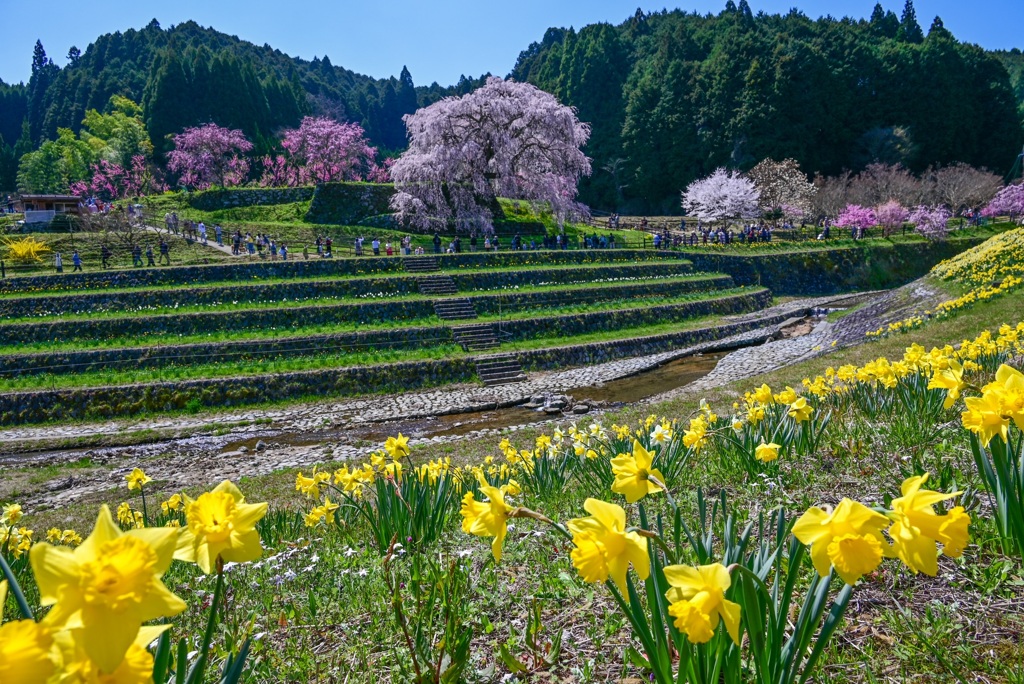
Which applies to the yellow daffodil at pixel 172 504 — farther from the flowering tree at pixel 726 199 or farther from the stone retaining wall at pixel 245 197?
the flowering tree at pixel 726 199

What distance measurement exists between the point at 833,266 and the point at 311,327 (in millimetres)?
29919

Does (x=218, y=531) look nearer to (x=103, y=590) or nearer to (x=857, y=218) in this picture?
(x=103, y=590)

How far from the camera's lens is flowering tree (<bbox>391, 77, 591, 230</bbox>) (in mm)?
32438

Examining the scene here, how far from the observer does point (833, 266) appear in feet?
114

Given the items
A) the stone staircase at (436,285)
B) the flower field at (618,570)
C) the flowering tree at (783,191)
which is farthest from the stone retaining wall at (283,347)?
the flowering tree at (783,191)

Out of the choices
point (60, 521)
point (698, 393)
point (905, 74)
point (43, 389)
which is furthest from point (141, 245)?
point (905, 74)

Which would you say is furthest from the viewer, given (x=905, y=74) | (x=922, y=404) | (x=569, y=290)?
(x=905, y=74)

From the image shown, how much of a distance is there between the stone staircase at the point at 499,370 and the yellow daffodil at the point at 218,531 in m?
16.9

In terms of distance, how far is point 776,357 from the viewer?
18.6 metres

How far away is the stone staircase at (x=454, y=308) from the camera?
21844 millimetres

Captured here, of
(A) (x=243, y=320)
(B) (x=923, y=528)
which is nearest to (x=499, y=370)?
(A) (x=243, y=320)

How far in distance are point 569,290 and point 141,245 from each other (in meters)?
21.8

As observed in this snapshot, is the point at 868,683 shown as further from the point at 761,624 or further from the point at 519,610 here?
the point at 519,610

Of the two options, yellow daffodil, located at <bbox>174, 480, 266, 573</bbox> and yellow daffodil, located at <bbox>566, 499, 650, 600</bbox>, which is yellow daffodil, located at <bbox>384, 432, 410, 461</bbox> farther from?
yellow daffodil, located at <bbox>566, 499, 650, 600</bbox>
